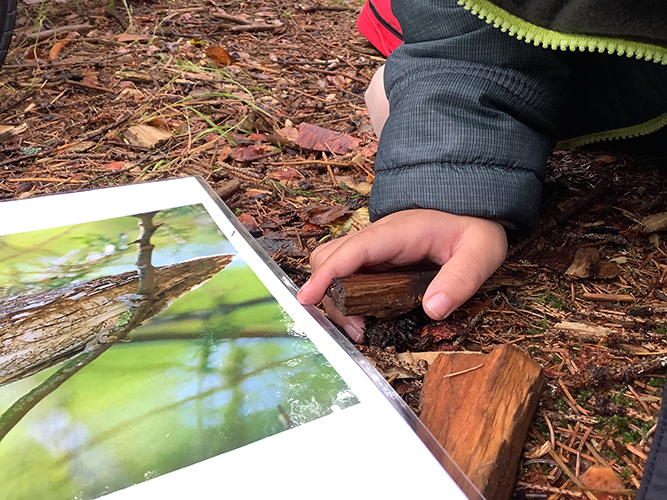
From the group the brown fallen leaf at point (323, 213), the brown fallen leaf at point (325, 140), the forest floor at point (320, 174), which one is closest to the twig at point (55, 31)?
the forest floor at point (320, 174)

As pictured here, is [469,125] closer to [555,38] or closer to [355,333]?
[555,38]

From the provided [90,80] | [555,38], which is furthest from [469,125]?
[90,80]

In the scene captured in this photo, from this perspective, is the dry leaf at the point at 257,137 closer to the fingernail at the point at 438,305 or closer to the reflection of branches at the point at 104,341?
the reflection of branches at the point at 104,341

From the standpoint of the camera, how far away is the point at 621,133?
1.24 meters

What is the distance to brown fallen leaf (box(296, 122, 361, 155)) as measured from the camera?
1540 mm

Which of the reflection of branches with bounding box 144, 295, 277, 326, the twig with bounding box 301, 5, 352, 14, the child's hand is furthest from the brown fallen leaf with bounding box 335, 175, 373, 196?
the twig with bounding box 301, 5, 352, 14

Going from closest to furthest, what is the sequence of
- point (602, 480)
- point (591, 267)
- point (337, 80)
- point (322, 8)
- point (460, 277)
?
point (602, 480) < point (460, 277) < point (591, 267) < point (337, 80) < point (322, 8)

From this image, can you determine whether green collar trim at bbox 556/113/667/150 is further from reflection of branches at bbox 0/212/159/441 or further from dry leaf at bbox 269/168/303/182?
reflection of branches at bbox 0/212/159/441

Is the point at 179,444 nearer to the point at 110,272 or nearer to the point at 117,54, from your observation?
the point at 110,272

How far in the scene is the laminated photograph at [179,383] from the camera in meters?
0.55

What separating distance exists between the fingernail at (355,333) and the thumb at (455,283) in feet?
0.39

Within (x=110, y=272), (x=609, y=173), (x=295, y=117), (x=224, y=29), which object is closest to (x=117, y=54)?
(x=224, y=29)

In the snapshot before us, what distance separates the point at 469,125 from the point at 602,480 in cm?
67

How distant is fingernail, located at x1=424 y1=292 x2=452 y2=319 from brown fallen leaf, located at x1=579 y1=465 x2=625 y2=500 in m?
0.30
